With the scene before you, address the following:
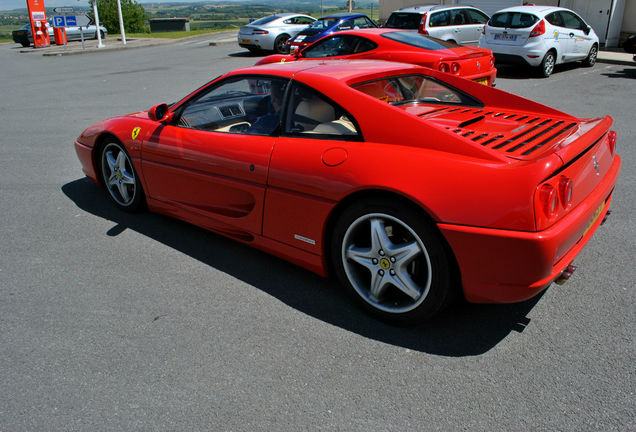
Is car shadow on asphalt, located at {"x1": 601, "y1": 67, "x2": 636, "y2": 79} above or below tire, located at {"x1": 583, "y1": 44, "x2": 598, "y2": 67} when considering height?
below

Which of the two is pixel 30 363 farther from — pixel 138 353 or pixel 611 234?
pixel 611 234

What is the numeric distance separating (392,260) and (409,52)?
6733mm

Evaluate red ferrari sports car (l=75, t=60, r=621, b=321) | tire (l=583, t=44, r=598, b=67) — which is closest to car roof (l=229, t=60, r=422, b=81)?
red ferrari sports car (l=75, t=60, r=621, b=321)

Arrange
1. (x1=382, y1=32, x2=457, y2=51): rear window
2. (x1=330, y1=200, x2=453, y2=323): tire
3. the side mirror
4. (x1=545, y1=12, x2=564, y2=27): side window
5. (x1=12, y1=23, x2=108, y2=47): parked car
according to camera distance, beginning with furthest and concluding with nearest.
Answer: (x1=12, y1=23, x2=108, y2=47): parked car, (x1=545, y1=12, x2=564, y2=27): side window, (x1=382, y1=32, x2=457, y2=51): rear window, the side mirror, (x1=330, y1=200, x2=453, y2=323): tire

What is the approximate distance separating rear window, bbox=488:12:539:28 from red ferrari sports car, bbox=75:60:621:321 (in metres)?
9.89

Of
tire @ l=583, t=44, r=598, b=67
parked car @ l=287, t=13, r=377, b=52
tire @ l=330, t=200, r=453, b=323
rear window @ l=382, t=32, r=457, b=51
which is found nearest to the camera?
tire @ l=330, t=200, r=453, b=323

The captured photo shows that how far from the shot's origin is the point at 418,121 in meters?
3.05

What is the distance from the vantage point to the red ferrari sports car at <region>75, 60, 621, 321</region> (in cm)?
269

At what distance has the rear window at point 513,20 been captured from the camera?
12.7 metres

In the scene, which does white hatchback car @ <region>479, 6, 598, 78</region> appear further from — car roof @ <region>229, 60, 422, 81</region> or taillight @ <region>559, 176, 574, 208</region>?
taillight @ <region>559, 176, 574, 208</region>

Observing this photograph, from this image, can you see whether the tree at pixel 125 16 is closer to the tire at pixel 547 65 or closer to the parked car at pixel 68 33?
the parked car at pixel 68 33

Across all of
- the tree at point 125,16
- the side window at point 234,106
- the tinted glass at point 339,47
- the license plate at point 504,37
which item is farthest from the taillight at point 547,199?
the tree at point 125,16

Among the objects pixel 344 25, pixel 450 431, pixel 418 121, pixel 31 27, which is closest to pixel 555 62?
pixel 344 25

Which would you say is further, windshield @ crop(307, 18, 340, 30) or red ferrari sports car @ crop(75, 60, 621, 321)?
windshield @ crop(307, 18, 340, 30)
